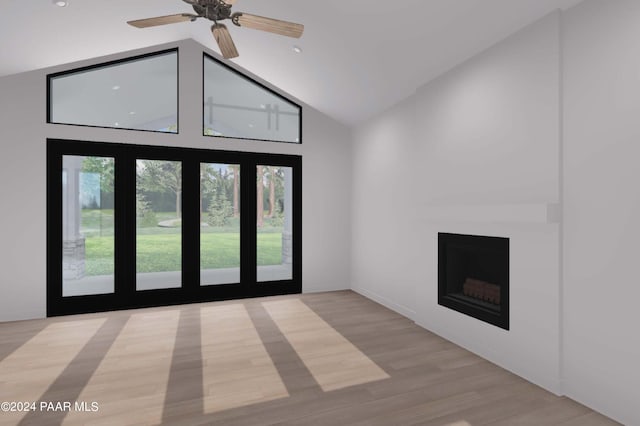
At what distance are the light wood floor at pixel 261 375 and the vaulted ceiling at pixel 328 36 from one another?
2.78m

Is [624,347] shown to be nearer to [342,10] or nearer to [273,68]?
[342,10]

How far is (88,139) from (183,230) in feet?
5.42

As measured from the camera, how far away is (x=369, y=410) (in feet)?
7.41

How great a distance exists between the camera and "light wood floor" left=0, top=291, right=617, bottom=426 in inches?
87.0

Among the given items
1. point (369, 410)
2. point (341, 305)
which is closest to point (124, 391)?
point (369, 410)

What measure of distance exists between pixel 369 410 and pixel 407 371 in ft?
2.17

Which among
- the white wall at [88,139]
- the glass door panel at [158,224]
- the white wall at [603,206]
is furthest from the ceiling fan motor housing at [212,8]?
the glass door panel at [158,224]

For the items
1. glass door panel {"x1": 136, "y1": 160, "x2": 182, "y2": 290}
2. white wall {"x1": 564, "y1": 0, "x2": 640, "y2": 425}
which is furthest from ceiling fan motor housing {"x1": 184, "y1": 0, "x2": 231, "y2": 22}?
glass door panel {"x1": 136, "y1": 160, "x2": 182, "y2": 290}

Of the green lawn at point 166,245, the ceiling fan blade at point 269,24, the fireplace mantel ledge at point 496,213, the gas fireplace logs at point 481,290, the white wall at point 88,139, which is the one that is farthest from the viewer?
the green lawn at point 166,245

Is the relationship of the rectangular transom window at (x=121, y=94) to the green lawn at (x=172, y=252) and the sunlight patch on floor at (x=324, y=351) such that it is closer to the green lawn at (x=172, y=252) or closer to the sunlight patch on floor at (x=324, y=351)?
the green lawn at (x=172, y=252)

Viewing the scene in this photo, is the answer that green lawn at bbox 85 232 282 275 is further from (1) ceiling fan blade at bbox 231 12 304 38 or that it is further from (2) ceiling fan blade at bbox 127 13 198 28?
(1) ceiling fan blade at bbox 231 12 304 38

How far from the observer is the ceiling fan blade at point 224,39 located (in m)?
2.80

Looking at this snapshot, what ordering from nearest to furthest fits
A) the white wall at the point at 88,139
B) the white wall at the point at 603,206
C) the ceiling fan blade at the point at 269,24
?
the white wall at the point at 603,206 → the ceiling fan blade at the point at 269,24 → the white wall at the point at 88,139

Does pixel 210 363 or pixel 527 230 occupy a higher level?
pixel 527 230
